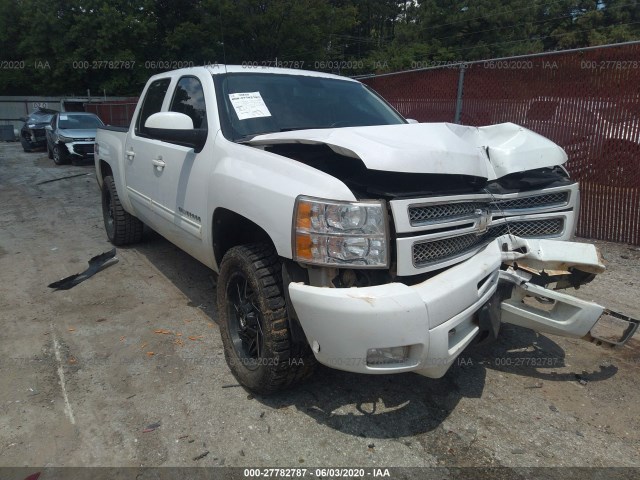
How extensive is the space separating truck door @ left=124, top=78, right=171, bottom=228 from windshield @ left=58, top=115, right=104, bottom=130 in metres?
11.2

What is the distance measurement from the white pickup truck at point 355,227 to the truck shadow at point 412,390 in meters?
0.25

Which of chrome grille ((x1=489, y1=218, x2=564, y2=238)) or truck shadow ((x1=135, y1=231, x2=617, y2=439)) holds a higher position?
chrome grille ((x1=489, y1=218, x2=564, y2=238))

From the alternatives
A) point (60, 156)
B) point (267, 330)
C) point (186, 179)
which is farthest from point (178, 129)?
point (60, 156)

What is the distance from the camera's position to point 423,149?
248 centimetres

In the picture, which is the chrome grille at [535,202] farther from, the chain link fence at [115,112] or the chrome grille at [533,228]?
the chain link fence at [115,112]

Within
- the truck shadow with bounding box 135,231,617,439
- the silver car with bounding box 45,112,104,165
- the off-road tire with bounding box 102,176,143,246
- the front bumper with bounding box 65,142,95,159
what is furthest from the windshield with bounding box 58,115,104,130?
the truck shadow with bounding box 135,231,617,439

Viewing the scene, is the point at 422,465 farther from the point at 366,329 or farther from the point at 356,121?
the point at 356,121

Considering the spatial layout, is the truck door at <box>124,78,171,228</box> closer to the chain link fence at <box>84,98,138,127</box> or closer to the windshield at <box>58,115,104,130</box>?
the windshield at <box>58,115,104,130</box>

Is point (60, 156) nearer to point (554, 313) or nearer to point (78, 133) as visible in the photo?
point (78, 133)

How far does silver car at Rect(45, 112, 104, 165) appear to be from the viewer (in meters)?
14.1

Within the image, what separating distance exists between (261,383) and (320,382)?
44 cm

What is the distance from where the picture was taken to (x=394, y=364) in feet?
7.59

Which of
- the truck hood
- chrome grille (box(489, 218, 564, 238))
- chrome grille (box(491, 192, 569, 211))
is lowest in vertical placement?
chrome grille (box(489, 218, 564, 238))

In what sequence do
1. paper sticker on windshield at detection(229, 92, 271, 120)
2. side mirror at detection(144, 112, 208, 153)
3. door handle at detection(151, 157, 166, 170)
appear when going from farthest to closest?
door handle at detection(151, 157, 166, 170), paper sticker on windshield at detection(229, 92, 271, 120), side mirror at detection(144, 112, 208, 153)
